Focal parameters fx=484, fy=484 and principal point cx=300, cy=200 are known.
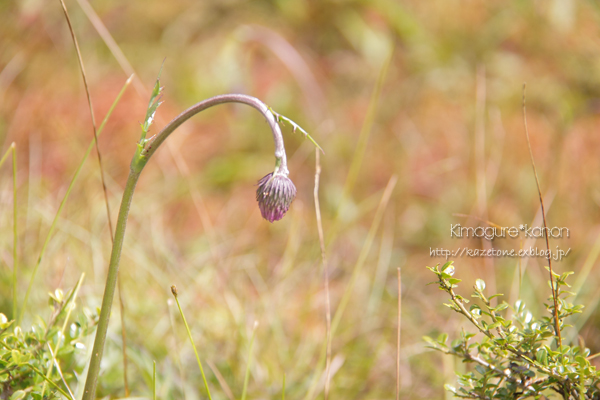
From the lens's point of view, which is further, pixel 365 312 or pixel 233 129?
pixel 233 129

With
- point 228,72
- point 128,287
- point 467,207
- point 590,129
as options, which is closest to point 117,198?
point 128,287

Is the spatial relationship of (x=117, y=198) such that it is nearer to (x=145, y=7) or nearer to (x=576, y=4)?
(x=145, y=7)

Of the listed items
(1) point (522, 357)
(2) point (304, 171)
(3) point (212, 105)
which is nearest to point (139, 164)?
(3) point (212, 105)

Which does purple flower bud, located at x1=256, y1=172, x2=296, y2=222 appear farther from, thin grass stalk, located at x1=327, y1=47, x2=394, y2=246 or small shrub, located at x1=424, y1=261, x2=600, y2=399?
thin grass stalk, located at x1=327, y1=47, x2=394, y2=246

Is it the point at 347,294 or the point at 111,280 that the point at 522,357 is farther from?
the point at 111,280

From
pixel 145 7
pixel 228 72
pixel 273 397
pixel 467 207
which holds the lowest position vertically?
pixel 273 397

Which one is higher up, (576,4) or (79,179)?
(576,4)

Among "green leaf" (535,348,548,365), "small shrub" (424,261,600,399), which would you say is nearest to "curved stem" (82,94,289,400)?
"small shrub" (424,261,600,399)
